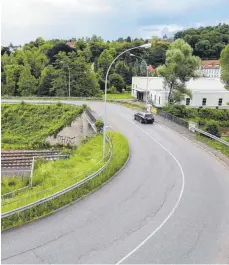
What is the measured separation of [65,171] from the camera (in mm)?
21906

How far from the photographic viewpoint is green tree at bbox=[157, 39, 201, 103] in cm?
4322

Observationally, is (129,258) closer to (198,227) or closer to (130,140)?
(198,227)

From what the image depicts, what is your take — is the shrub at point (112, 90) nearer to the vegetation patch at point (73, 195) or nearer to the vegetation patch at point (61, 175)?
the vegetation patch at point (61, 175)

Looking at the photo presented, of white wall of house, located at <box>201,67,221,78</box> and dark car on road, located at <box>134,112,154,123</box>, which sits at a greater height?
white wall of house, located at <box>201,67,221,78</box>

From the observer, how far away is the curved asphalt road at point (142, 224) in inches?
473

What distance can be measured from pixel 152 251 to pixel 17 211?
19.1ft

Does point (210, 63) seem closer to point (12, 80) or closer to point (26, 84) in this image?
point (26, 84)

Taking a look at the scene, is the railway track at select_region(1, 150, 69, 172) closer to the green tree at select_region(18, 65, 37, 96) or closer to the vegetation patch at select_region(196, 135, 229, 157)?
the vegetation patch at select_region(196, 135, 229, 157)

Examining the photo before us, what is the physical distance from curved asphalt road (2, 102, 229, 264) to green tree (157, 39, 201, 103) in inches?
919

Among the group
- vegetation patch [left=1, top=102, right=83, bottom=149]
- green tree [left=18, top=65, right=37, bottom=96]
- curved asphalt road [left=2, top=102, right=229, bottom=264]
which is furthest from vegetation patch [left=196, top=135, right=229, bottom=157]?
green tree [left=18, top=65, right=37, bottom=96]

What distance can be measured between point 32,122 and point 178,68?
20811 mm

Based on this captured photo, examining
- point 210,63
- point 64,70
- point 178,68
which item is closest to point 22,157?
point 178,68

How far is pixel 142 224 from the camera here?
14.3 meters

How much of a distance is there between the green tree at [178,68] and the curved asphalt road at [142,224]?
23.3 m
